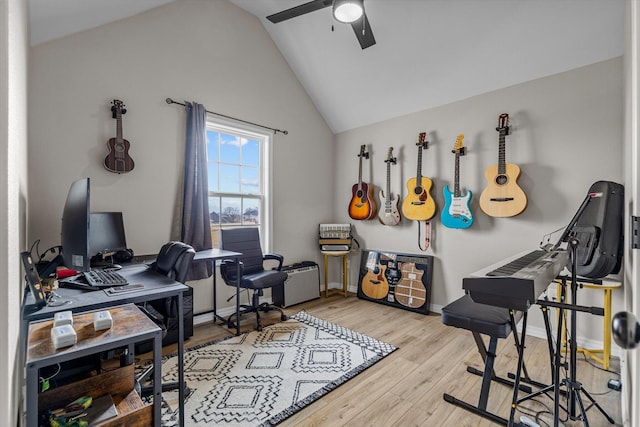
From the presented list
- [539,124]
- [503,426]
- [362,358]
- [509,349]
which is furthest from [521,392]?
[539,124]

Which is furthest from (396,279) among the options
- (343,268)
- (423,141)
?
(423,141)

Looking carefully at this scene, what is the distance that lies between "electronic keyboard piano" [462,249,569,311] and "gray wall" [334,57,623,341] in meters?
1.79

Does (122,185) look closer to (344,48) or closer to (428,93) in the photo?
(344,48)

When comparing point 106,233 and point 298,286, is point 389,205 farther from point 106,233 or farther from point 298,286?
point 106,233

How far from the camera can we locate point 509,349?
8.45ft

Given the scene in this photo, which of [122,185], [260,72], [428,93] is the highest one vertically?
[260,72]

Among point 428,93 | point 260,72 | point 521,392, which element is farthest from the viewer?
point 260,72

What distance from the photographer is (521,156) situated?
2.88 metres

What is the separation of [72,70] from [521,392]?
4.03 m

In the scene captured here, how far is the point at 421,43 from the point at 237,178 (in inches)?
96.0

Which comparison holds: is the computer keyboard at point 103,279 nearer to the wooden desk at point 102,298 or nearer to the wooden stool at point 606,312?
the wooden desk at point 102,298

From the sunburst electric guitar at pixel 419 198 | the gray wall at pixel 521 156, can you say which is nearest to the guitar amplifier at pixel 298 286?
the gray wall at pixel 521 156

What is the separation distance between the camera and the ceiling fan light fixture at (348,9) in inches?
79.0

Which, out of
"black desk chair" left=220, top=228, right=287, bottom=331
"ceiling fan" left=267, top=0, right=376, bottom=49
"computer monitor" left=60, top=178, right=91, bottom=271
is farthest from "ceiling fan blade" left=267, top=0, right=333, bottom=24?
"black desk chair" left=220, top=228, right=287, bottom=331
